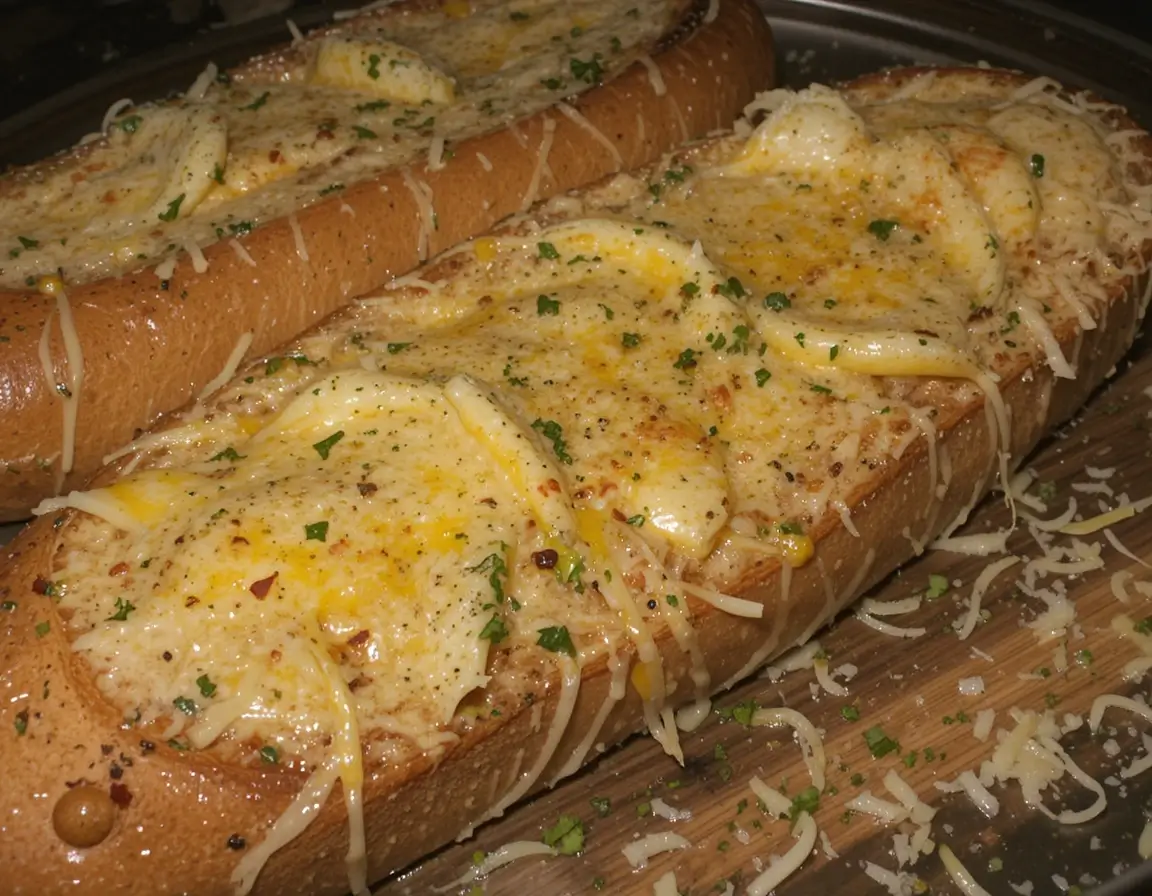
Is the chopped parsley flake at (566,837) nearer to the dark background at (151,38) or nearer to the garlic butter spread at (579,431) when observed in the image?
the garlic butter spread at (579,431)

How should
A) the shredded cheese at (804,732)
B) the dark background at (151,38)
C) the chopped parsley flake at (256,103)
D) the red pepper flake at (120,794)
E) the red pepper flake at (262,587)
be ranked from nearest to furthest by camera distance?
the red pepper flake at (120,794) < the red pepper flake at (262,587) < the shredded cheese at (804,732) < the chopped parsley flake at (256,103) < the dark background at (151,38)

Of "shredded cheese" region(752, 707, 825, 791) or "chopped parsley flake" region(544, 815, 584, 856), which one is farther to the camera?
"shredded cheese" region(752, 707, 825, 791)

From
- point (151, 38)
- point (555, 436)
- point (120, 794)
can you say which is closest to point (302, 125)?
point (151, 38)

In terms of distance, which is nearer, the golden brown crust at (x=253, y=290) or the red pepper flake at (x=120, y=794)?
the red pepper flake at (x=120, y=794)

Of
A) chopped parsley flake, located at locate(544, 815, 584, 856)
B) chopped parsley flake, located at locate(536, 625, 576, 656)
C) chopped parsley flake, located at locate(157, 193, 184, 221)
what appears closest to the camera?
chopped parsley flake, located at locate(536, 625, 576, 656)

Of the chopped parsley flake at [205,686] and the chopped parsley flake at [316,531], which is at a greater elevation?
the chopped parsley flake at [316,531]

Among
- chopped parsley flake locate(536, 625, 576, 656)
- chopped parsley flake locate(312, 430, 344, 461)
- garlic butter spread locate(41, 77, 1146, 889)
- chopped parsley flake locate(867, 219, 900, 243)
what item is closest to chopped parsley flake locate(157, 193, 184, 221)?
garlic butter spread locate(41, 77, 1146, 889)

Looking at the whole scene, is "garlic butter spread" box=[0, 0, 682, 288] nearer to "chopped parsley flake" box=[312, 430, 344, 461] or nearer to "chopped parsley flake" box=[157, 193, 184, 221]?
"chopped parsley flake" box=[157, 193, 184, 221]

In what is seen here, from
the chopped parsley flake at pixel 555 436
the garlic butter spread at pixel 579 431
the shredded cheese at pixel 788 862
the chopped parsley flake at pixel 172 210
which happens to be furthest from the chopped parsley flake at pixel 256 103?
the shredded cheese at pixel 788 862
